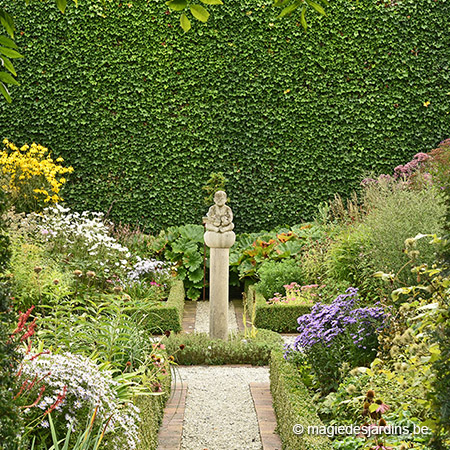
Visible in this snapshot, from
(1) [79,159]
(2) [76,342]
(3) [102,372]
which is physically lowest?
(3) [102,372]

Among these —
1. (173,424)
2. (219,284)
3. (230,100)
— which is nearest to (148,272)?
(219,284)

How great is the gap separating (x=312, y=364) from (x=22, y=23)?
748 centimetres

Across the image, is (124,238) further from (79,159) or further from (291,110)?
(291,110)

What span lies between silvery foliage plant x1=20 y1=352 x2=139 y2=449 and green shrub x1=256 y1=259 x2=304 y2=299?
4708 millimetres

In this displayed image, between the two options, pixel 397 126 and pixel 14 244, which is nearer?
pixel 14 244

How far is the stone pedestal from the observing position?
613 centimetres

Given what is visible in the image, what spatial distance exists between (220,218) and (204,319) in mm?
2011

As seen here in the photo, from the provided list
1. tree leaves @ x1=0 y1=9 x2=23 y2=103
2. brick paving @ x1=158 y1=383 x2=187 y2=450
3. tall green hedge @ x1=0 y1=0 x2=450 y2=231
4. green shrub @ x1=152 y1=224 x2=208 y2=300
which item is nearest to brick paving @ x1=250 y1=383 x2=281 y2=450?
brick paving @ x1=158 y1=383 x2=187 y2=450

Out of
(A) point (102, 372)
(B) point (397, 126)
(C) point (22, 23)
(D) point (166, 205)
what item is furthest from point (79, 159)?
(A) point (102, 372)

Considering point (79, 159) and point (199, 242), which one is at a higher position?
point (79, 159)

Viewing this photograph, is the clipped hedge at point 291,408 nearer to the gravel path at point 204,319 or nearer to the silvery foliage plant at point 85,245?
the gravel path at point 204,319

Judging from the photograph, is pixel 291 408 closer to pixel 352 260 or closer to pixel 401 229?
pixel 401 229

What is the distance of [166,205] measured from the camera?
943 cm

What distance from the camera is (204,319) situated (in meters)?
7.71
